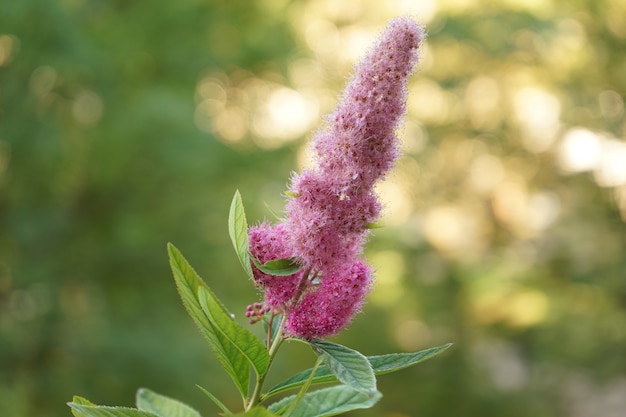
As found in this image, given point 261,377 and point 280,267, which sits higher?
point 280,267

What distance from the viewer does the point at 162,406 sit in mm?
1127

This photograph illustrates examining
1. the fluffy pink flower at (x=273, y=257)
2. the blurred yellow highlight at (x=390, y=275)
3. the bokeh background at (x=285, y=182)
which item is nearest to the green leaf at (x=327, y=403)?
the fluffy pink flower at (x=273, y=257)

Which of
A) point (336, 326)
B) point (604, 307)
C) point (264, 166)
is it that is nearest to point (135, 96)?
point (264, 166)

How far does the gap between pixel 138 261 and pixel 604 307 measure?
16.3ft

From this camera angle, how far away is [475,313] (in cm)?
905

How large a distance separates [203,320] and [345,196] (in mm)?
213

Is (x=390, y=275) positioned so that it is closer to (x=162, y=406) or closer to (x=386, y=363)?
(x=162, y=406)

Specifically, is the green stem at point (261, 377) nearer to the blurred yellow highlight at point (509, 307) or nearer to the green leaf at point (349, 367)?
the green leaf at point (349, 367)

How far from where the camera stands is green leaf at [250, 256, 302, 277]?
35.7 inches

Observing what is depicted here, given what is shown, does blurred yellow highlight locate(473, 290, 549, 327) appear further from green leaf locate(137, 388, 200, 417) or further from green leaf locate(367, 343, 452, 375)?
green leaf locate(367, 343, 452, 375)

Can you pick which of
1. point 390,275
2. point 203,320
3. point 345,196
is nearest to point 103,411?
point 203,320

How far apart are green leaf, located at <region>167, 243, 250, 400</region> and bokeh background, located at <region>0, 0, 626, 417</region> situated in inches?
156

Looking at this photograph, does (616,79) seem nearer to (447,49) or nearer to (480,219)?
(447,49)

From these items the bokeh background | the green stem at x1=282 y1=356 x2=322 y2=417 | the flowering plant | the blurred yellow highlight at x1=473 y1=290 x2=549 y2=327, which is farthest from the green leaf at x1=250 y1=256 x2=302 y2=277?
the blurred yellow highlight at x1=473 y1=290 x2=549 y2=327
